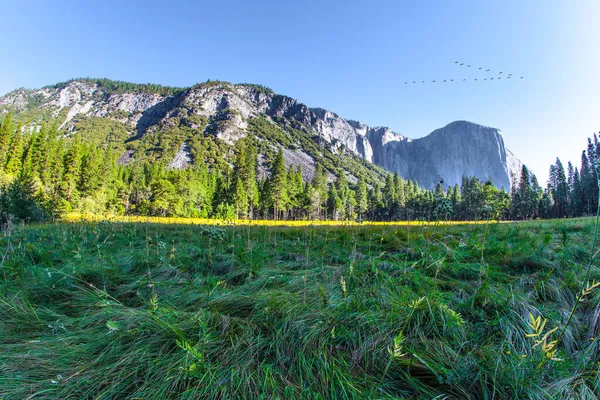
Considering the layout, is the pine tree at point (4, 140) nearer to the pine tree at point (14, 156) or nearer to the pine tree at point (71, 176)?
the pine tree at point (14, 156)

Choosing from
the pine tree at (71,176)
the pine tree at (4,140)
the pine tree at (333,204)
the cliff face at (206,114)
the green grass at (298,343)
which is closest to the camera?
the green grass at (298,343)

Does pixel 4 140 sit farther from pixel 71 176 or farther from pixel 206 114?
pixel 206 114

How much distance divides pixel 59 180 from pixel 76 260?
165ft

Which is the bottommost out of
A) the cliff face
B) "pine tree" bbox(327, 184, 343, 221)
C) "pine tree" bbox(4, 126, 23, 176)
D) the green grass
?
the green grass

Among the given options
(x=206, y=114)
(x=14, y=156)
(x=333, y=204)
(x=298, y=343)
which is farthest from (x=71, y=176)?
(x=206, y=114)

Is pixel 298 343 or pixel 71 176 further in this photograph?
pixel 71 176

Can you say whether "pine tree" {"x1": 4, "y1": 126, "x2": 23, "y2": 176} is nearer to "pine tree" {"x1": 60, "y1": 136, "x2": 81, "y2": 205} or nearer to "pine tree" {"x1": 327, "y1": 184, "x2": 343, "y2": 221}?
"pine tree" {"x1": 60, "y1": 136, "x2": 81, "y2": 205}

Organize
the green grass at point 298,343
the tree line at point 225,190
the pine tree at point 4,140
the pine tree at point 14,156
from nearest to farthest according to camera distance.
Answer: the green grass at point 298,343 < the pine tree at point 4,140 < the pine tree at point 14,156 < the tree line at point 225,190

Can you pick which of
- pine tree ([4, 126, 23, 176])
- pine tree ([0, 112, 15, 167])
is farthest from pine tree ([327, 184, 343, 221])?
pine tree ([0, 112, 15, 167])

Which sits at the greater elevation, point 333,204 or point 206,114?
point 206,114

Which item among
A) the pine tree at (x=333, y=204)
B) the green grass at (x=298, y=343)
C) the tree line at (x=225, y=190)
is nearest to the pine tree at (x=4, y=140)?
the tree line at (x=225, y=190)

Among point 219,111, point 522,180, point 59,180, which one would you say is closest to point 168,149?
point 219,111

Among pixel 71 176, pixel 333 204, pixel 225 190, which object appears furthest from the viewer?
pixel 333 204

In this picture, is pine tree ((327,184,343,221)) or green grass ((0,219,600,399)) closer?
green grass ((0,219,600,399))
